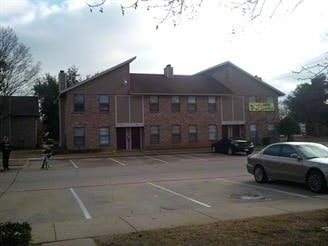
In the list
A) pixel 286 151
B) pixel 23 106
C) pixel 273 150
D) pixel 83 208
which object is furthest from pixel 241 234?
pixel 23 106

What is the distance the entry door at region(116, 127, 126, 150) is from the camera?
148ft

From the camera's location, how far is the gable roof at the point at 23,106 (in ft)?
178

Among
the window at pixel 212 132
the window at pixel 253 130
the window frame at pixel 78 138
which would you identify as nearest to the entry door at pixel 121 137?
the window frame at pixel 78 138

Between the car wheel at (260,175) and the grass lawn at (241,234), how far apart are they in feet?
26.5

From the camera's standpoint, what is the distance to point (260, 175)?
1769 cm

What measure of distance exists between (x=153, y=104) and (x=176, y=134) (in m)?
3.63

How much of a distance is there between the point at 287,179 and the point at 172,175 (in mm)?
6520


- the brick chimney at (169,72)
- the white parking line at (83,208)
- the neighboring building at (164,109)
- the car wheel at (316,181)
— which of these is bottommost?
the white parking line at (83,208)

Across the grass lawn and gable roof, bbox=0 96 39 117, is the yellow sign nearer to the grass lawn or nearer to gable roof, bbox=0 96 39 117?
gable roof, bbox=0 96 39 117

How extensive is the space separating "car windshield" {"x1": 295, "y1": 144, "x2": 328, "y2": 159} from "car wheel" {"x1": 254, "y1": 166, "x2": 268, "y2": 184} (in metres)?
1.81

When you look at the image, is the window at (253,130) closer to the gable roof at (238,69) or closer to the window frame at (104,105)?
the gable roof at (238,69)

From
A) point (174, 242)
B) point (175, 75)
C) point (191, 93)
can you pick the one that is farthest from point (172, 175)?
point (175, 75)

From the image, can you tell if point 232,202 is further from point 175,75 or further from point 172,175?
point 175,75

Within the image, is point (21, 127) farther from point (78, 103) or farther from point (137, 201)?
point (137, 201)
